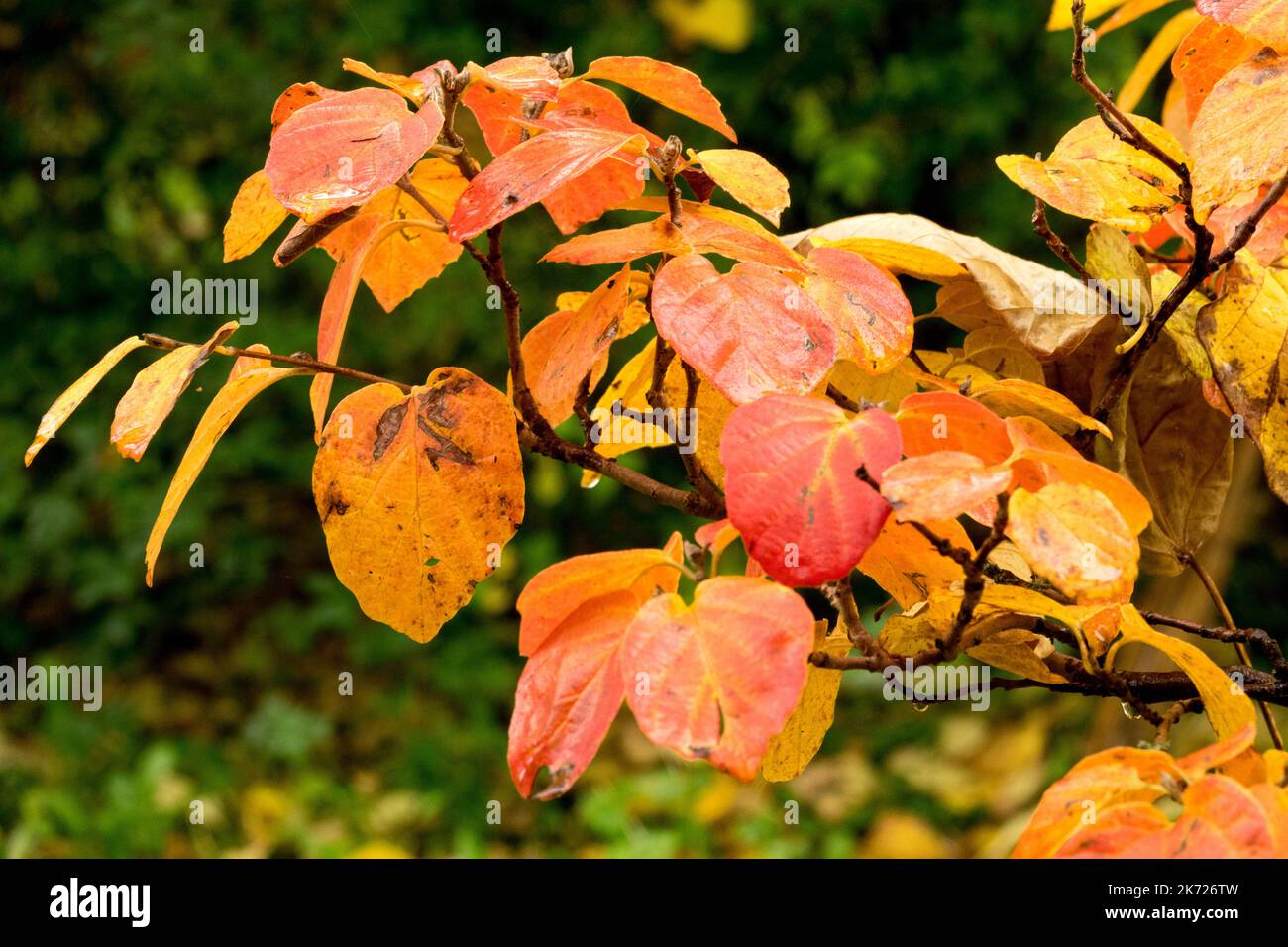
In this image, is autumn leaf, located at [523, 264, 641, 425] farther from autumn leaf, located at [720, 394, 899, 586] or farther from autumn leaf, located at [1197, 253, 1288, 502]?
autumn leaf, located at [1197, 253, 1288, 502]

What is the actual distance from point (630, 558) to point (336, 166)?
0.16m

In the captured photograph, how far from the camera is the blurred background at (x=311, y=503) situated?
198cm

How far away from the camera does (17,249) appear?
223 cm

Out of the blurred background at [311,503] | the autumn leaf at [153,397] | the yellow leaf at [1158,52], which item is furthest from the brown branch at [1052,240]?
the blurred background at [311,503]

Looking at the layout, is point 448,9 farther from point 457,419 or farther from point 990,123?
point 457,419

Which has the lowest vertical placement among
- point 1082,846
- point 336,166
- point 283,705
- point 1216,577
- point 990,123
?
point 283,705

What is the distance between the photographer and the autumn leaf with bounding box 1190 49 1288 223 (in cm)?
44

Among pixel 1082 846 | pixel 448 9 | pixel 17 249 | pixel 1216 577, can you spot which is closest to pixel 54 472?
pixel 17 249

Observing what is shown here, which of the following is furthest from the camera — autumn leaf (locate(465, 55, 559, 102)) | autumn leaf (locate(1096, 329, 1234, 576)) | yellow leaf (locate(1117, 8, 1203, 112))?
yellow leaf (locate(1117, 8, 1203, 112))

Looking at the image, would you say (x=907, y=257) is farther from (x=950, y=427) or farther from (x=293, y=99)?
(x=293, y=99)

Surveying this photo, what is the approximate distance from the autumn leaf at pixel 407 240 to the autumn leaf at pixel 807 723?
235mm

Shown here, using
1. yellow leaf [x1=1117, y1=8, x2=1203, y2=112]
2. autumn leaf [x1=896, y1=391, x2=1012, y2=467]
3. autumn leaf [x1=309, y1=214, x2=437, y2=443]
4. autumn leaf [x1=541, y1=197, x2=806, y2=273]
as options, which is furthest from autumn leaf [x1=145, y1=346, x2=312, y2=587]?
yellow leaf [x1=1117, y1=8, x2=1203, y2=112]

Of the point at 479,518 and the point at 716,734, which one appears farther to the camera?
the point at 479,518

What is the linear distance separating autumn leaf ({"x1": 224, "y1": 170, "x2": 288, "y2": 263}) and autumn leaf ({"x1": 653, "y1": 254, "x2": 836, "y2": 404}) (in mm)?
167
